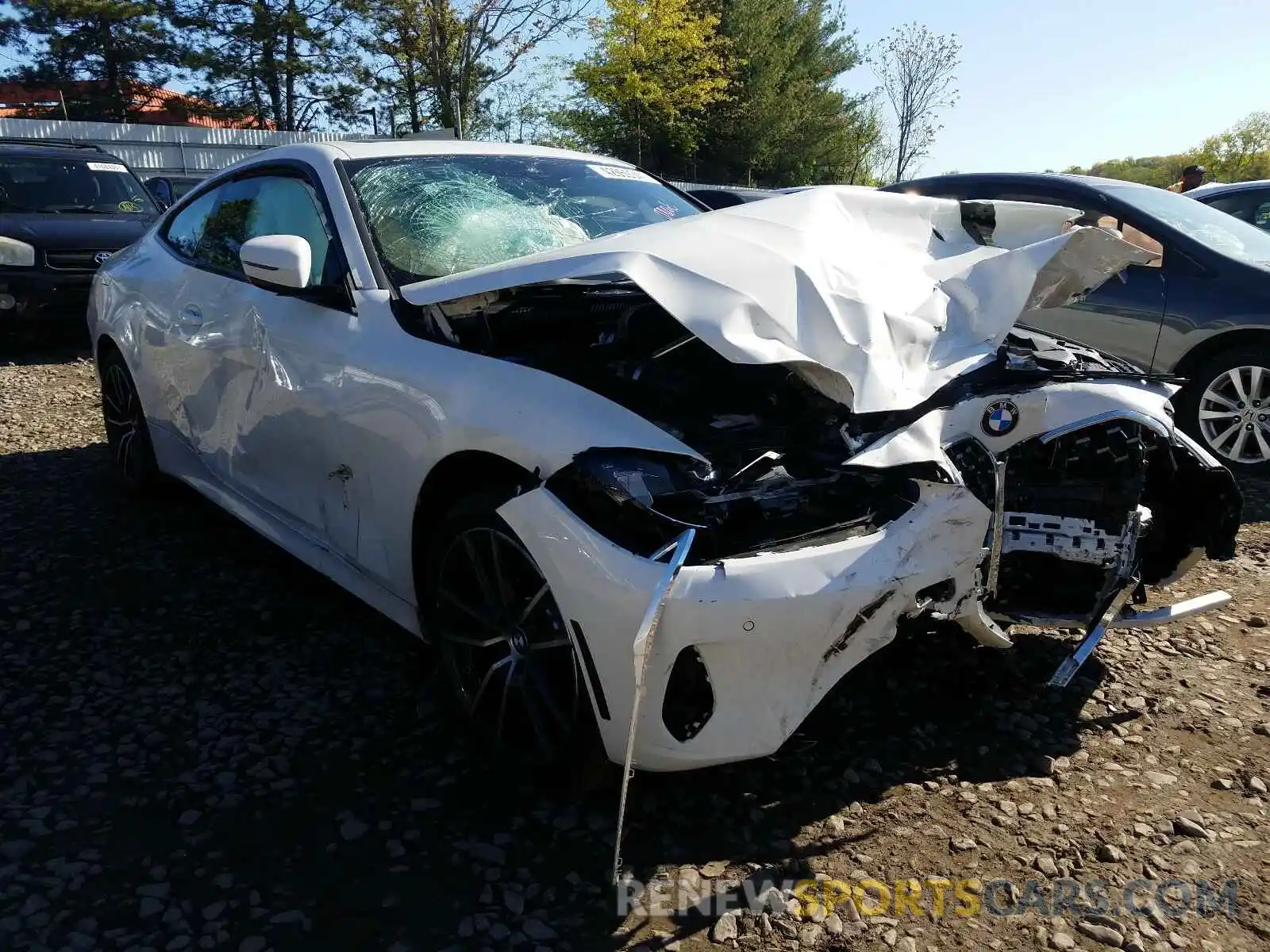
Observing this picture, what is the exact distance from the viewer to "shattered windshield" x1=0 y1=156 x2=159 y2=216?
8.89m

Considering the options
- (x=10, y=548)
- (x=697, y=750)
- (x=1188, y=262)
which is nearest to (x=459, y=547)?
(x=697, y=750)

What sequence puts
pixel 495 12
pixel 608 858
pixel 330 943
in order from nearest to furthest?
pixel 330 943, pixel 608 858, pixel 495 12

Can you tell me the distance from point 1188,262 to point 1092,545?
11.8ft

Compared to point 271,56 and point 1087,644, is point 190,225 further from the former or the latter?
point 271,56

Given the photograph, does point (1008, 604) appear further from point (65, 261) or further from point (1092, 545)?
point (65, 261)

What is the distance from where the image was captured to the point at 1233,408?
5137mm

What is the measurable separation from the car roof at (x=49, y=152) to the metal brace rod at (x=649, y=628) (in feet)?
33.0

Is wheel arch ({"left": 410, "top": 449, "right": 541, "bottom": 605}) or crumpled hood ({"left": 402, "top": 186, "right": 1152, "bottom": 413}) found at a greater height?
crumpled hood ({"left": 402, "top": 186, "right": 1152, "bottom": 413})

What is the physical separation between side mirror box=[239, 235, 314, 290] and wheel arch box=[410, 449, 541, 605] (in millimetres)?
857

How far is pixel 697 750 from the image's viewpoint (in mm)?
1993

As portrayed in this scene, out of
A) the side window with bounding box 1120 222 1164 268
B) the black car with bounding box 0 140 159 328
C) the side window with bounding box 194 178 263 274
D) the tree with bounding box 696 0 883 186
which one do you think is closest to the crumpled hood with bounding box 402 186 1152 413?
the side window with bounding box 194 178 263 274

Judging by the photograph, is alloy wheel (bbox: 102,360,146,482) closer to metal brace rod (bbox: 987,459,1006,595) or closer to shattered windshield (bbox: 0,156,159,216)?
metal brace rod (bbox: 987,459,1006,595)

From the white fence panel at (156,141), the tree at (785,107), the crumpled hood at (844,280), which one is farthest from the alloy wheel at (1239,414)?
the tree at (785,107)

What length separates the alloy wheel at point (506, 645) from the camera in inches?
89.7
